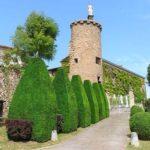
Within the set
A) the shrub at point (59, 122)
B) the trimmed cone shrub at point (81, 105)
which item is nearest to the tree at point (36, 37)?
the trimmed cone shrub at point (81, 105)

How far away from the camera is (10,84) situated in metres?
26.6

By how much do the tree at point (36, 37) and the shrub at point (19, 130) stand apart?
71.5 feet

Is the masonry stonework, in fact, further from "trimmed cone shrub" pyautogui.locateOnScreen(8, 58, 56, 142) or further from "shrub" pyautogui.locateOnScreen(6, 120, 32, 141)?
"shrub" pyautogui.locateOnScreen(6, 120, 32, 141)

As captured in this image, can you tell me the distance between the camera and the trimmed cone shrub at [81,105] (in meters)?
25.4

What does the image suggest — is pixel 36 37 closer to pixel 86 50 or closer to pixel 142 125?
pixel 86 50

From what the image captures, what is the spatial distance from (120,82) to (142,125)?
27.8m

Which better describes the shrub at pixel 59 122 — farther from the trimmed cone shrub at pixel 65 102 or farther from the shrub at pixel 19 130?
the shrub at pixel 19 130

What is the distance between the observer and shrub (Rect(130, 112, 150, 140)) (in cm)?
2031

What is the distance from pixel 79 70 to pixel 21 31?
8.58 metres

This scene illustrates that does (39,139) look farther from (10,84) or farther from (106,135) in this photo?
(10,84)

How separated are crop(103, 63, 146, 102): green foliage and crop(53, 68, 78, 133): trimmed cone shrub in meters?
21.1

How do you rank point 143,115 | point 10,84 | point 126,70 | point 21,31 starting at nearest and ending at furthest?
1. point 143,115
2. point 10,84
3. point 21,31
4. point 126,70

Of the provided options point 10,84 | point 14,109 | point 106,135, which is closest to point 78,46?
point 10,84

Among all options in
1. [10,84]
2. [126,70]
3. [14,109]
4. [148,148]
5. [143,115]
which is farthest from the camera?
[126,70]
